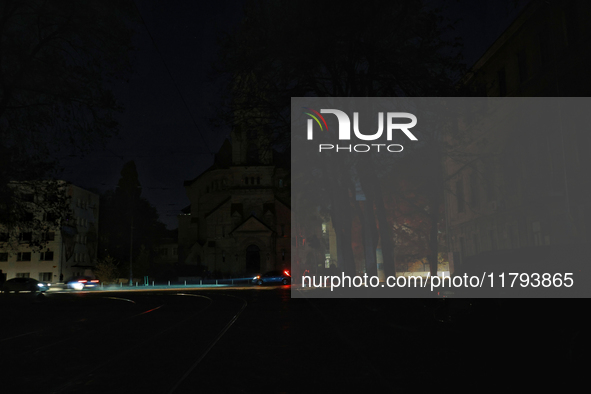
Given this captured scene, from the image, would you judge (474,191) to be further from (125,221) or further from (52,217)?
(125,221)

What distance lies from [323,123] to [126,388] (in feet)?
60.0

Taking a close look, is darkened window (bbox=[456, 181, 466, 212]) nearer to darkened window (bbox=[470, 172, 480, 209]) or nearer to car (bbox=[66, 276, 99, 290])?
darkened window (bbox=[470, 172, 480, 209])

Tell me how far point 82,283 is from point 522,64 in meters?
39.9

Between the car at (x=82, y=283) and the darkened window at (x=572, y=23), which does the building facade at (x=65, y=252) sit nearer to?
the car at (x=82, y=283)

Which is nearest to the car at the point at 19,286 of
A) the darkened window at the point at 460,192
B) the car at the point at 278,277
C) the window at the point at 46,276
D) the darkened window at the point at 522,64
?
the car at the point at 278,277

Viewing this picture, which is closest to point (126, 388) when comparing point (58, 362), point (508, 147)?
point (58, 362)

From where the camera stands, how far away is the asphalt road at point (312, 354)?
6.53 m

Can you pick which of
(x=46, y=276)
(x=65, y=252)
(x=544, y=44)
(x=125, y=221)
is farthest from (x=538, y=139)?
(x=46, y=276)

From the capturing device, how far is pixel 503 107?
106 ft

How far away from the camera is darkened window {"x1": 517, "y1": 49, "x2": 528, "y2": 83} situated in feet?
100

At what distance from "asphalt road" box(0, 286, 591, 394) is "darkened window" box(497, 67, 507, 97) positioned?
23687 millimetres

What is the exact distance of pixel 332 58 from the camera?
64.5 feet

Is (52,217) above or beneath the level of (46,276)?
above

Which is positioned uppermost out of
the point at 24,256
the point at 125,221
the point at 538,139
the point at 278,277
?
the point at 538,139
